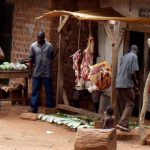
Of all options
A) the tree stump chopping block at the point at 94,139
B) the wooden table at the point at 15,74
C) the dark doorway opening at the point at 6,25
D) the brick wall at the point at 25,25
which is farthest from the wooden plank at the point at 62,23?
the tree stump chopping block at the point at 94,139

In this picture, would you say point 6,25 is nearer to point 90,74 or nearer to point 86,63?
point 86,63

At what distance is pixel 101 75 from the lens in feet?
41.4

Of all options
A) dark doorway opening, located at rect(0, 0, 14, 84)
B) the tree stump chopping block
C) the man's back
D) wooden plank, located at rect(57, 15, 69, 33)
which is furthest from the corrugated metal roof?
dark doorway opening, located at rect(0, 0, 14, 84)

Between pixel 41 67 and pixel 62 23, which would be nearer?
pixel 62 23

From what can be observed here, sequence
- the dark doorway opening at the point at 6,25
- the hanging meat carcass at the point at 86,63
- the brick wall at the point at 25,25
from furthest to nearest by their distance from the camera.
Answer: the dark doorway opening at the point at 6,25 → the brick wall at the point at 25,25 → the hanging meat carcass at the point at 86,63

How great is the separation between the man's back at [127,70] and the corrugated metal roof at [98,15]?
0.77 meters

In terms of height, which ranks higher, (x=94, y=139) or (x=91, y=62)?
(x=91, y=62)

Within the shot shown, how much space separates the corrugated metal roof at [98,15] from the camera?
1218 centimetres

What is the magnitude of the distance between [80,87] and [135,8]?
2.32m

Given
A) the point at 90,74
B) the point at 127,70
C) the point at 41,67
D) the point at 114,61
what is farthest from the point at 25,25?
the point at 127,70

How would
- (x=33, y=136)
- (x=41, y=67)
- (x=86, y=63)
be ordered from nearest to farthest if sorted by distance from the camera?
(x=33, y=136), (x=86, y=63), (x=41, y=67)

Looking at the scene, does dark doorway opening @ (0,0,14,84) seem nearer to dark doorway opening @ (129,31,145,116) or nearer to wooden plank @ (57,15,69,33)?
wooden plank @ (57,15,69,33)

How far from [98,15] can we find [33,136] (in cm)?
324

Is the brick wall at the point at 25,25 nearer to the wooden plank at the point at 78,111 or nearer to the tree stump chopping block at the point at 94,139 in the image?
the wooden plank at the point at 78,111
